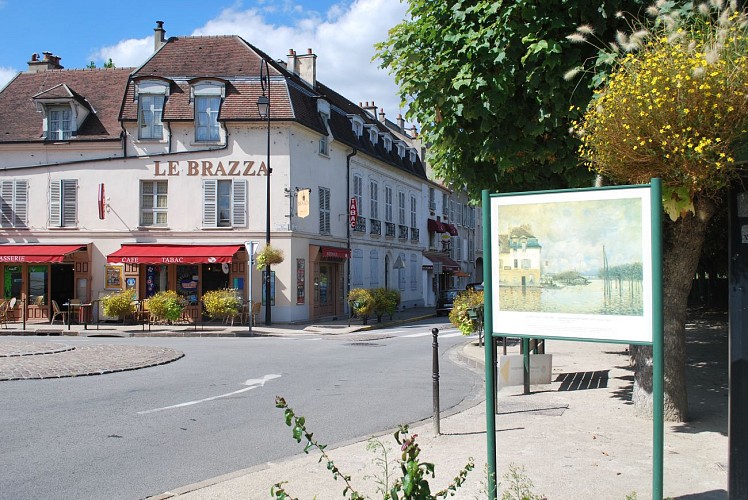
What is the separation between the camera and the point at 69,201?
26.2 meters

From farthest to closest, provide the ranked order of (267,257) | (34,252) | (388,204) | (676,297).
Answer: (388,204)
(34,252)
(267,257)
(676,297)

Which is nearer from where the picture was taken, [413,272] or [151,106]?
[151,106]

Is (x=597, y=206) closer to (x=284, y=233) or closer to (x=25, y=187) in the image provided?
(x=284, y=233)

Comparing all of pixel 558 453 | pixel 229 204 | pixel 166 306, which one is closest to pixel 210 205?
pixel 229 204

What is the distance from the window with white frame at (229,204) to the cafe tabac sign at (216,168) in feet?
0.98

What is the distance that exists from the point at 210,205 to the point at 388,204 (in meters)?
13.1

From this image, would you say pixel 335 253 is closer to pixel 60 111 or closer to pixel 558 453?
pixel 60 111

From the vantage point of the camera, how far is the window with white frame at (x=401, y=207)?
3812 cm

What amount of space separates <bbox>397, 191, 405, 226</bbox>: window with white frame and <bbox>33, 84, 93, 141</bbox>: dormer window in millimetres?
17599

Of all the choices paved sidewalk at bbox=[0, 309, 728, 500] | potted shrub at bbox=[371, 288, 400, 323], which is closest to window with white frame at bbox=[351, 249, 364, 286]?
potted shrub at bbox=[371, 288, 400, 323]

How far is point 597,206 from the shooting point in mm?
4395

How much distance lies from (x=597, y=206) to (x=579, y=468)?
2.47 meters

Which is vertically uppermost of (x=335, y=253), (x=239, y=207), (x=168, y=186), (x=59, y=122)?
(x=59, y=122)

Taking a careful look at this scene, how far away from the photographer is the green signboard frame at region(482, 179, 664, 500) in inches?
160
